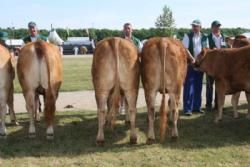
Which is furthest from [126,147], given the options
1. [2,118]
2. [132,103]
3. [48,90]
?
[2,118]

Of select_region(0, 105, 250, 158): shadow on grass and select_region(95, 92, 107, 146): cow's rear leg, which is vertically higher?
select_region(95, 92, 107, 146): cow's rear leg

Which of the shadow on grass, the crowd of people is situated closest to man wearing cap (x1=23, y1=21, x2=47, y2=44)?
the crowd of people

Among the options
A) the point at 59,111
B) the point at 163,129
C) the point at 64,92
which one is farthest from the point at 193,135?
the point at 64,92

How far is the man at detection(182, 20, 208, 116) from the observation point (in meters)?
10.6

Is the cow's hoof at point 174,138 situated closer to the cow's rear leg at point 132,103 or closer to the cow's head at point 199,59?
the cow's rear leg at point 132,103

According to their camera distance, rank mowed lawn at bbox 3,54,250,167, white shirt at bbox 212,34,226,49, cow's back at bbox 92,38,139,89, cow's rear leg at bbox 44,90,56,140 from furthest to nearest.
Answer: white shirt at bbox 212,34,226,49
cow's rear leg at bbox 44,90,56,140
cow's back at bbox 92,38,139,89
mowed lawn at bbox 3,54,250,167

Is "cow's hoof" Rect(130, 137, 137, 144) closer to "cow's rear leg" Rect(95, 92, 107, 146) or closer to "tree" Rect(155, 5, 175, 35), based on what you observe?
"cow's rear leg" Rect(95, 92, 107, 146)

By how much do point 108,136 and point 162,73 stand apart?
1.73m

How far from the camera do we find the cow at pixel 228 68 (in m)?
8.83

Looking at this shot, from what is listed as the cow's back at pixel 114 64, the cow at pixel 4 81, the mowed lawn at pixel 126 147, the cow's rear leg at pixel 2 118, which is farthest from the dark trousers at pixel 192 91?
the cow's rear leg at pixel 2 118

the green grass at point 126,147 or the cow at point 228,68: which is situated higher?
the cow at point 228,68

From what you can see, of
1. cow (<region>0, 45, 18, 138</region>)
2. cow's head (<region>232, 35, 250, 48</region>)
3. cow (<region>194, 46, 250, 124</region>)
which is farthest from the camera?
cow's head (<region>232, 35, 250, 48</region>)

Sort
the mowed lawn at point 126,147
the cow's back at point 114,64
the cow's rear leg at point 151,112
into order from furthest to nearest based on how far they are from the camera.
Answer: the cow's rear leg at point 151,112, the cow's back at point 114,64, the mowed lawn at point 126,147

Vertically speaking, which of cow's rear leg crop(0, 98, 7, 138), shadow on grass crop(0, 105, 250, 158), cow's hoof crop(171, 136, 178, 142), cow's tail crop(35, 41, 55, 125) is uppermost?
cow's tail crop(35, 41, 55, 125)
